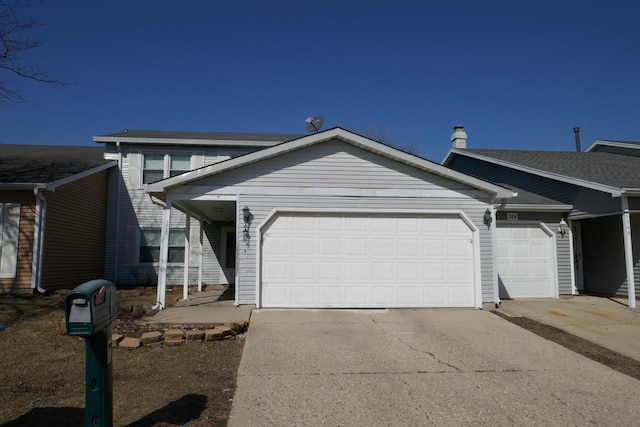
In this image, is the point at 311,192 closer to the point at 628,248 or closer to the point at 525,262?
the point at 525,262

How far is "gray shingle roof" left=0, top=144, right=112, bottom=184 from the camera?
11461 mm

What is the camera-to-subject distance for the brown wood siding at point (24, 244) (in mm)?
10891

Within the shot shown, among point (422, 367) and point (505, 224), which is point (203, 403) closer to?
point (422, 367)

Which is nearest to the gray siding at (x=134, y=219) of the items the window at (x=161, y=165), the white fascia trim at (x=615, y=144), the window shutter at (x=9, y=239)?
the window at (x=161, y=165)

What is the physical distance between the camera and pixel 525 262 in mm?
11602

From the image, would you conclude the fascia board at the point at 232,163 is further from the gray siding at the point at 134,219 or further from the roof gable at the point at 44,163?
the gray siding at the point at 134,219

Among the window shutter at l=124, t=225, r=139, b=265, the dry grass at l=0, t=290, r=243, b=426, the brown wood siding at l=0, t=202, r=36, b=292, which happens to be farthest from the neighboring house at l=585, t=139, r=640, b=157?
the brown wood siding at l=0, t=202, r=36, b=292

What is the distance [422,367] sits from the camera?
18.0 feet

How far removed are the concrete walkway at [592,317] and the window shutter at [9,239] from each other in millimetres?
12223

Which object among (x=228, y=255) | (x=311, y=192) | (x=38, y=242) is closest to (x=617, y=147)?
(x=311, y=192)

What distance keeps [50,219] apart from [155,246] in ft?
12.3

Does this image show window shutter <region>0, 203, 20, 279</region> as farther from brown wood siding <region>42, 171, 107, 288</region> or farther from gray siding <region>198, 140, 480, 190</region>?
gray siding <region>198, 140, 480, 190</region>

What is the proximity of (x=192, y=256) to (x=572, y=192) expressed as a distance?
12269 mm

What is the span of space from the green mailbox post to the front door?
465 inches
